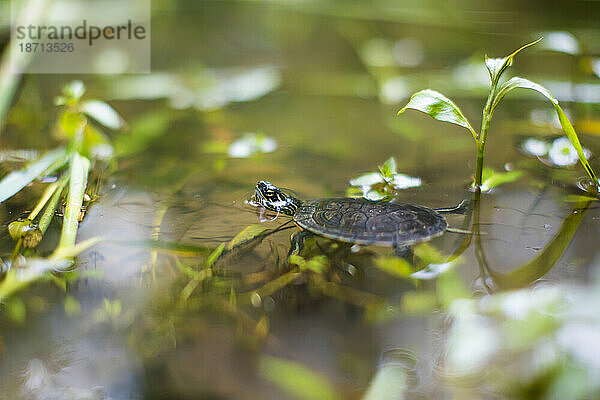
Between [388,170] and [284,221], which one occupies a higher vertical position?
[388,170]

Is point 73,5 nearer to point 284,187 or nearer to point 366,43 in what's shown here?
point 366,43

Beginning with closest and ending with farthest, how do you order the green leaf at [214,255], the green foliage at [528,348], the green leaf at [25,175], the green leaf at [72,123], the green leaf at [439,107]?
the green foliage at [528,348] < the green leaf at [214,255] < the green leaf at [439,107] < the green leaf at [25,175] < the green leaf at [72,123]

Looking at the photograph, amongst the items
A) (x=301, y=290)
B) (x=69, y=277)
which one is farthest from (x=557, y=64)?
(x=69, y=277)

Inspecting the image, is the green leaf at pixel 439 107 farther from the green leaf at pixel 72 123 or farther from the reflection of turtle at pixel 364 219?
the green leaf at pixel 72 123

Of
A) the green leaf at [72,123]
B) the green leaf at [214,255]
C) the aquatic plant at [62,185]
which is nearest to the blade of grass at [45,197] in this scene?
the aquatic plant at [62,185]

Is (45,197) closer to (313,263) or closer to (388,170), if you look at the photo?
(313,263)

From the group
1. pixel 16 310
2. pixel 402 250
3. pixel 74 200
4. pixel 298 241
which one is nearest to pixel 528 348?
pixel 402 250
